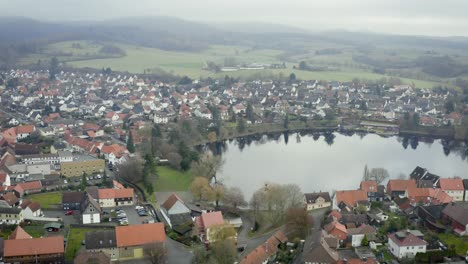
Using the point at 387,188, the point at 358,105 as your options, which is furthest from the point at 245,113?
the point at 387,188

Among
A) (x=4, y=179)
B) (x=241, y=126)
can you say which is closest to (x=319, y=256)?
(x=4, y=179)

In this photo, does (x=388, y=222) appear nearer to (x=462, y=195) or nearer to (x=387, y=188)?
(x=387, y=188)

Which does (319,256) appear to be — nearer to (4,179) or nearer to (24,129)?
(4,179)

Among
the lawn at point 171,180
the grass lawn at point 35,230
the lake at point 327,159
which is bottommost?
the lake at point 327,159

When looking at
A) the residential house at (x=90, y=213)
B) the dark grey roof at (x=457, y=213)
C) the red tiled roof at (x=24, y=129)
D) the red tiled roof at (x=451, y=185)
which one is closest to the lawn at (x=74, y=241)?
the residential house at (x=90, y=213)

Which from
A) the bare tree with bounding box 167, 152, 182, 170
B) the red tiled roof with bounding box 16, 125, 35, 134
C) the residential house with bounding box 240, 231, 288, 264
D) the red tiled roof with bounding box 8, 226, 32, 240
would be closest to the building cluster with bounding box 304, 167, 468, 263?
the residential house with bounding box 240, 231, 288, 264

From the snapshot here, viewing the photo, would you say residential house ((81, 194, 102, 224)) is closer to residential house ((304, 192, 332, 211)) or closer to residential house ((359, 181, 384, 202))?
residential house ((304, 192, 332, 211))

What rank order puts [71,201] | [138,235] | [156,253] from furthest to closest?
[71,201], [138,235], [156,253]

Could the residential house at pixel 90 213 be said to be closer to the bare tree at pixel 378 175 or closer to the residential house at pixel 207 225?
the residential house at pixel 207 225
